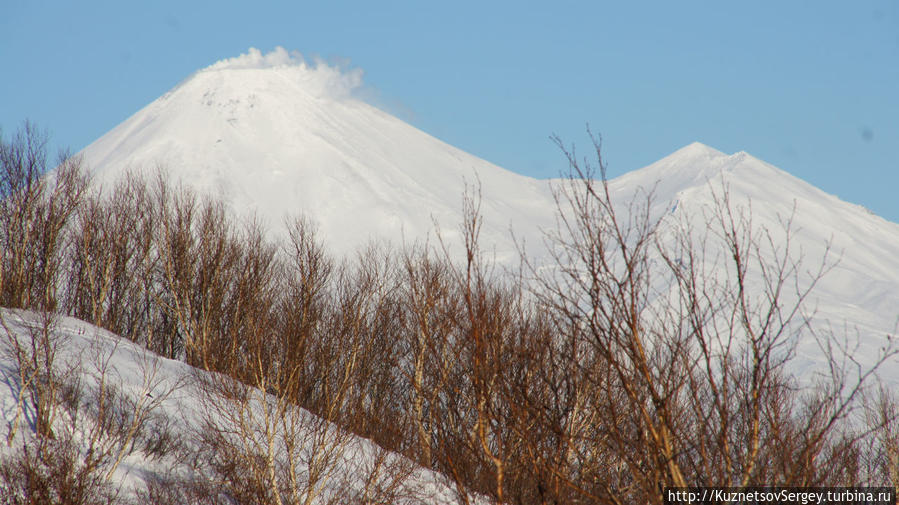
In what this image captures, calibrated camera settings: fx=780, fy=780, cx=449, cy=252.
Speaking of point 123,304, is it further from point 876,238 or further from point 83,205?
point 876,238

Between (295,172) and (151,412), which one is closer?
(151,412)

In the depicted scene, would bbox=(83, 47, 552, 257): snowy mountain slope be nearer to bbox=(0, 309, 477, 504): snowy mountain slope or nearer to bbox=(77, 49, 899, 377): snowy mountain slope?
bbox=(77, 49, 899, 377): snowy mountain slope

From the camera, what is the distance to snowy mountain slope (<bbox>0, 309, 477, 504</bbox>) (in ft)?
60.0

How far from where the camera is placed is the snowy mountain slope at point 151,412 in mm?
18297

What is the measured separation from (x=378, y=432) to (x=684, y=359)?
2457 cm

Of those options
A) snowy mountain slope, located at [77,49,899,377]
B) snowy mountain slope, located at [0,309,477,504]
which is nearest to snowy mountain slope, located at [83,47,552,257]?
snowy mountain slope, located at [77,49,899,377]

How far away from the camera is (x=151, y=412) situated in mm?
21703

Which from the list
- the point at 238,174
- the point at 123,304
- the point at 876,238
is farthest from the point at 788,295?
the point at 123,304

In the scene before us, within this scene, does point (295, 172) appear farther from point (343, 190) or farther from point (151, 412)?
point (151, 412)

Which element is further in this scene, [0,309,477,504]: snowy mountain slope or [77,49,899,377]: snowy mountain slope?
[77,49,899,377]: snowy mountain slope

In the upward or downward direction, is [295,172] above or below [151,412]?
above

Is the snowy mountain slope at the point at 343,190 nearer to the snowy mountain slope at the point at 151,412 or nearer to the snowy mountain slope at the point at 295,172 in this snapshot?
the snowy mountain slope at the point at 295,172

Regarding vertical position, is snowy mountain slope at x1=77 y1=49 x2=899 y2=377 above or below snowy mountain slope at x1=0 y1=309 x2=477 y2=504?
above

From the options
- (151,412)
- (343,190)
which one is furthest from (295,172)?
(151,412)
